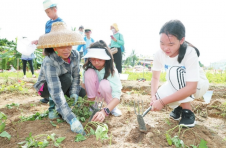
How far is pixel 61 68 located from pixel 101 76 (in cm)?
49

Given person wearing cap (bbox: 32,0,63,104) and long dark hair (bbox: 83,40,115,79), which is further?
person wearing cap (bbox: 32,0,63,104)

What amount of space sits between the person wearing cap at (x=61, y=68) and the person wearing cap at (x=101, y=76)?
13 cm

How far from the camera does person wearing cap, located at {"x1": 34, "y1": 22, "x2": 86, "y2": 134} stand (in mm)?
1567

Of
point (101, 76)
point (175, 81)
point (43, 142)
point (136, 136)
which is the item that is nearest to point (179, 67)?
point (175, 81)

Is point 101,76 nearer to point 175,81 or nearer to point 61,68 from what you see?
point 61,68

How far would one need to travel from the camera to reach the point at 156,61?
192 centimetres

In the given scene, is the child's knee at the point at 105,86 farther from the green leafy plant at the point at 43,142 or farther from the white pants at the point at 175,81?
the green leafy plant at the point at 43,142

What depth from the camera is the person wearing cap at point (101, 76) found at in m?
1.90

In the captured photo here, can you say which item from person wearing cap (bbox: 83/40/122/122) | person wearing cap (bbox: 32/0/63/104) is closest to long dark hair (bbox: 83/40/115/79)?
person wearing cap (bbox: 83/40/122/122)

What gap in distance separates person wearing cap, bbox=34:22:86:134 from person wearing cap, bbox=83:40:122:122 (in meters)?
0.13

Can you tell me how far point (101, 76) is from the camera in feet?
7.05

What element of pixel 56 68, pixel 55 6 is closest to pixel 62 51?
pixel 56 68

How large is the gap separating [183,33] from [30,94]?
2872 mm

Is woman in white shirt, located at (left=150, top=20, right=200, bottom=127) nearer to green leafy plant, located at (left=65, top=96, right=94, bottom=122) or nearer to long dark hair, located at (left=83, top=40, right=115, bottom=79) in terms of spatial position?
long dark hair, located at (left=83, top=40, right=115, bottom=79)
